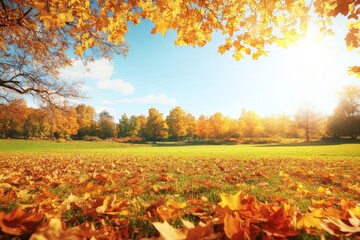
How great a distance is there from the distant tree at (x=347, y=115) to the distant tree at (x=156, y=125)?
40.7 meters

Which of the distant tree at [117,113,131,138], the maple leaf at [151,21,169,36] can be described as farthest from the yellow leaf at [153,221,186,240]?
the distant tree at [117,113,131,138]

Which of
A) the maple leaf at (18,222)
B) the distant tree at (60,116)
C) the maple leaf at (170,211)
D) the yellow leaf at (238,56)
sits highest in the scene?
the yellow leaf at (238,56)

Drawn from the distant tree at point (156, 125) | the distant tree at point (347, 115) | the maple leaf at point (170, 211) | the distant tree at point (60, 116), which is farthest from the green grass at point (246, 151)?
the distant tree at point (156, 125)

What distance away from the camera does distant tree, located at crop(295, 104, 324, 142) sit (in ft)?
168

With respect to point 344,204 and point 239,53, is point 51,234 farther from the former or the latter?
point 239,53

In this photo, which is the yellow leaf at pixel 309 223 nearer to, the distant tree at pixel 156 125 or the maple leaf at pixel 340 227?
the maple leaf at pixel 340 227

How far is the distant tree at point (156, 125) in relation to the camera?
196 ft

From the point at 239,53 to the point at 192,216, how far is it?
12.1 ft

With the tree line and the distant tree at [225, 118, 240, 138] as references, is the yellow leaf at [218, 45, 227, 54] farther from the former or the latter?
the distant tree at [225, 118, 240, 138]

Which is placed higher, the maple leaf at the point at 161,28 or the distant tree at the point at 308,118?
the distant tree at the point at 308,118

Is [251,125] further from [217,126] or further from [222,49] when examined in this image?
[222,49]

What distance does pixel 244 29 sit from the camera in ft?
14.6

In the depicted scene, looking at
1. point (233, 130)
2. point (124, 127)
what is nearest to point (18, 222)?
point (233, 130)

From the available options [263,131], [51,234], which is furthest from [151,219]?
[263,131]
